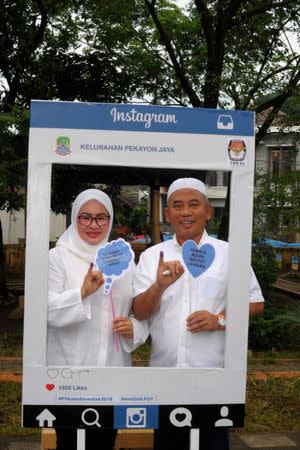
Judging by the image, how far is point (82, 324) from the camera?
104 inches

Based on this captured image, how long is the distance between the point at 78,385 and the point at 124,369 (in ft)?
0.68

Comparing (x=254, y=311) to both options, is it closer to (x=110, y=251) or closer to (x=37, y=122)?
(x=110, y=251)

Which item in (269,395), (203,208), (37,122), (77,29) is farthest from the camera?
(77,29)

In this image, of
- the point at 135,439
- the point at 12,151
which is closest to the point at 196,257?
the point at 135,439

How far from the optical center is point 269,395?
5629mm

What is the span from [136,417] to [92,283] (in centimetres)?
62

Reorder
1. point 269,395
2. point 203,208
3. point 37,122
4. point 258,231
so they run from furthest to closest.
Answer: point 258,231
point 269,395
point 203,208
point 37,122

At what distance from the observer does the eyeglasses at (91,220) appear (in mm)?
2676

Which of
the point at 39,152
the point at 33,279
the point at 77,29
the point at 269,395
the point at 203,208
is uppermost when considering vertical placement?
the point at 77,29

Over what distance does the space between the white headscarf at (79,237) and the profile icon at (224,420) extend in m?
0.88

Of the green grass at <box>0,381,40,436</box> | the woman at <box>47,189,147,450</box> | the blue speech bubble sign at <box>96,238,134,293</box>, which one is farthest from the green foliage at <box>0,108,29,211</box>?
the blue speech bubble sign at <box>96,238,134,293</box>

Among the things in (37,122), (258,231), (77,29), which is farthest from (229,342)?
(77,29)

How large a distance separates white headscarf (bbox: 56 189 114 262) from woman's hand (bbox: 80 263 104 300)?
9 centimetres

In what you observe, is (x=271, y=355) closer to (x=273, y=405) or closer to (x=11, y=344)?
(x=273, y=405)
